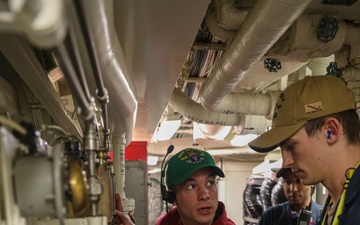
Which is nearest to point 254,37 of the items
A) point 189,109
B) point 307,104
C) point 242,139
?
point 307,104

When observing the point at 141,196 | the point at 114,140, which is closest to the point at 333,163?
the point at 114,140

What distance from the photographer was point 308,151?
1.11 meters

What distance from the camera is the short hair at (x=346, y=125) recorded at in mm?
1092

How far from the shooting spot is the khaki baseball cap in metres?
1.10

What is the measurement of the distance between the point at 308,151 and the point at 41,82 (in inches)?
33.7

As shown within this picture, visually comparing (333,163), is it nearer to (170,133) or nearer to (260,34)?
(260,34)

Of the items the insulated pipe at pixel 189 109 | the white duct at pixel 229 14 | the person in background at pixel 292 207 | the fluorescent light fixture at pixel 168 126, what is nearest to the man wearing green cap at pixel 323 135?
the white duct at pixel 229 14

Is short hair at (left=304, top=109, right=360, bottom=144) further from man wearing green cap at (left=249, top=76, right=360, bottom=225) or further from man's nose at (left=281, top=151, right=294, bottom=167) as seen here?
man's nose at (left=281, top=151, right=294, bottom=167)

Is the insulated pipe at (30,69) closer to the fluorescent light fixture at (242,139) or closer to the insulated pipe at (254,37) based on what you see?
the insulated pipe at (254,37)

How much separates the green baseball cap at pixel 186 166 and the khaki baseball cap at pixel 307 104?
0.57 metres

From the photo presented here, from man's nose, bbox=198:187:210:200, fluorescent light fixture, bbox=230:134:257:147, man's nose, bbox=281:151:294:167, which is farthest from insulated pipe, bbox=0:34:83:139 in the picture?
fluorescent light fixture, bbox=230:134:257:147

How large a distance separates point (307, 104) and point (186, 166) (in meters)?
0.76

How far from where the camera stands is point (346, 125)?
3.58 ft

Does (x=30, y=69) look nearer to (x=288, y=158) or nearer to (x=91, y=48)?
(x=91, y=48)
